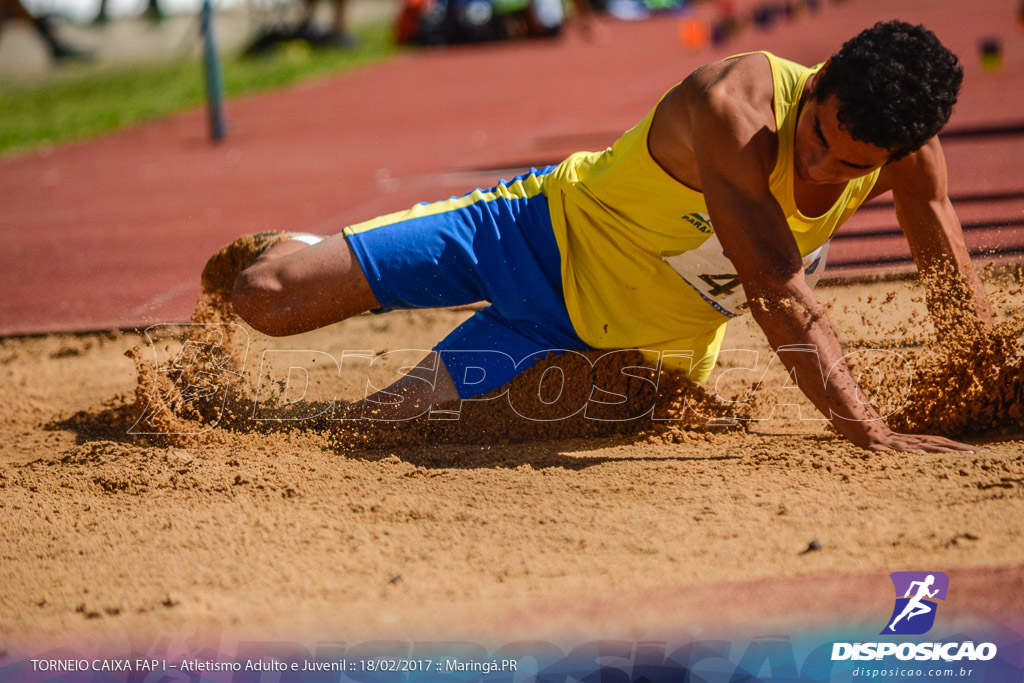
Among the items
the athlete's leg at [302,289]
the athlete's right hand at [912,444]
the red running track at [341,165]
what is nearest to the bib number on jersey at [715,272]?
the athlete's right hand at [912,444]

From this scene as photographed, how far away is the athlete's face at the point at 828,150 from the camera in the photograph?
7.45 ft

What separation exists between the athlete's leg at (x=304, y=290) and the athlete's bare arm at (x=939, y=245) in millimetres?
1491

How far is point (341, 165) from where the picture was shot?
8719 millimetres

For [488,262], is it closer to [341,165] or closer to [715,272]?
[715,272]

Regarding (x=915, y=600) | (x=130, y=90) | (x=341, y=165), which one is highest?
(x=130, y=90)

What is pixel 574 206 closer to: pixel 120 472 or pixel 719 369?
pixel 719 369

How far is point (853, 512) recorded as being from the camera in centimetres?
233

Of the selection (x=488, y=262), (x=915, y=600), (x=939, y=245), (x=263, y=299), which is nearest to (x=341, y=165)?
(x=263, y=299)

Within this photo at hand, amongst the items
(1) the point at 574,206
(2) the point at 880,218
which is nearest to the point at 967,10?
(2) the point at 880,218

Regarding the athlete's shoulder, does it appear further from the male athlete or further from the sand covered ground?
the sand covered ground

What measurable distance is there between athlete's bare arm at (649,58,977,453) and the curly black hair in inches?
8.2

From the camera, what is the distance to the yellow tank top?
264 centimetres

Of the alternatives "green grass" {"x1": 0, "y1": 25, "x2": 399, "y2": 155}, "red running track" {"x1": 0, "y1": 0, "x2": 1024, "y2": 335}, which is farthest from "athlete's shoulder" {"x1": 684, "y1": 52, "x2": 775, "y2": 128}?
"green grass" {"x1": 0, "y1": 25, "x2": 399, "y2": 155}

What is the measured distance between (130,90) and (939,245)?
13732 millimetres
